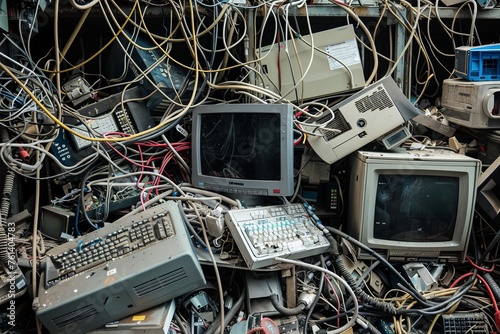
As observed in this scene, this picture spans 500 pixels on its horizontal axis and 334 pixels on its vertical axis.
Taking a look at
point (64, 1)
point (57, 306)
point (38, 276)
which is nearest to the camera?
point (57, 306)

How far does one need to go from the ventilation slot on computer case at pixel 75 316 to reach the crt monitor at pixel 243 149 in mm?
741

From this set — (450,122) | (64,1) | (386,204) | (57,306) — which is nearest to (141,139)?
(64,1)

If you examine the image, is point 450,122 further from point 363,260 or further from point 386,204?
point 363,260

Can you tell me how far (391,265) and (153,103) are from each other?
53.8 inches

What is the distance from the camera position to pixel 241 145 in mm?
1871

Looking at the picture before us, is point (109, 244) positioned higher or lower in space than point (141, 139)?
lower

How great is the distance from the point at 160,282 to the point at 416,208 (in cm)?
112

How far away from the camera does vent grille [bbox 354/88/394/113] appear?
69.9 inches

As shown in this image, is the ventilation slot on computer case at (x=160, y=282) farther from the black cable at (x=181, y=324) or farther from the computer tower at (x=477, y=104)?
the computer tower at (x=477, y=104)

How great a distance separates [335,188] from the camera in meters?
1.99

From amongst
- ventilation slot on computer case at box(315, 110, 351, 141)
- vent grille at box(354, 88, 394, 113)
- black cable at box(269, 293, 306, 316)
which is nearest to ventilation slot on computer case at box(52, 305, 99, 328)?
black cable at box(269, 293, 306, 316)

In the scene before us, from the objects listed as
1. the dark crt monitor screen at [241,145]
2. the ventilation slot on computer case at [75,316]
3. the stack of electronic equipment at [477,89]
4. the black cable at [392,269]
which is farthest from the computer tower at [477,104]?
the ventilation slot on computer case at [75,316]

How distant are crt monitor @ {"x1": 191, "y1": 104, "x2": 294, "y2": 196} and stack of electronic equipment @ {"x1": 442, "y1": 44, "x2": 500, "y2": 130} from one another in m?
0.88

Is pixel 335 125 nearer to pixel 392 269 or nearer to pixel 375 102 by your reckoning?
pixel 375 102
